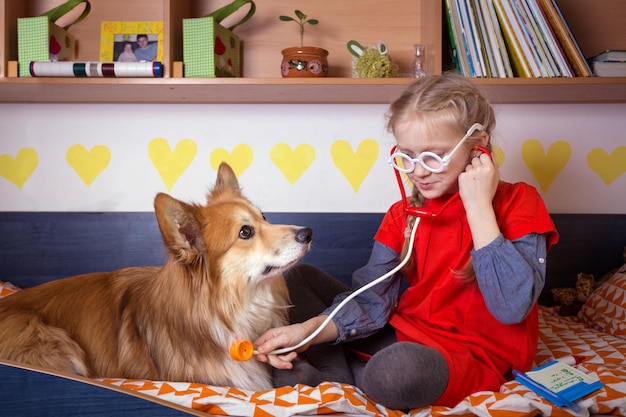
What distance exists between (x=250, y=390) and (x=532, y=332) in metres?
0.68

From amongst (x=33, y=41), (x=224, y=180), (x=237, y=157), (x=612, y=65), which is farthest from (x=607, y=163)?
(x=33, y=41)

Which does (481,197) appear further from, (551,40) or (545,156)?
(545,156)

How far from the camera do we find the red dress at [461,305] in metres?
1.33

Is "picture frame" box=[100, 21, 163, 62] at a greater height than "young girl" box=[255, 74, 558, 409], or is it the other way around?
"picture frame" box=[100, 21, 163, 62]

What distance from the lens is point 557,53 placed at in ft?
6.53

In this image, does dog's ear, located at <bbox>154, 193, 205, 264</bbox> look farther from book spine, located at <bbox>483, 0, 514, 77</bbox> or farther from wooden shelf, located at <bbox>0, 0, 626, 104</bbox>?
book spine, located at <bbox>483, 0, 514, 77</bbox>

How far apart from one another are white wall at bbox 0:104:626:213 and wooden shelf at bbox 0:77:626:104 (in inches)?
2.3

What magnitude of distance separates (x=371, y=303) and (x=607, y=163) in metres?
1.34

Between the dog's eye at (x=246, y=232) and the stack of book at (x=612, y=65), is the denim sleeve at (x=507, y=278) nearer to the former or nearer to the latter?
the dog's eye at (x=246, y=232)

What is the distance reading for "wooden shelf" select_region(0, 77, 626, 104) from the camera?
1.99 metres

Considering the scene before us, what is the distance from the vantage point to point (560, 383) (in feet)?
4.16

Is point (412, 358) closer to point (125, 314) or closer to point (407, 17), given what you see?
point (125, 314)

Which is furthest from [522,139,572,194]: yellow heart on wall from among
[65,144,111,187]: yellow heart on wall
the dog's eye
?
[65,144,111,187]: yellow heart on wall

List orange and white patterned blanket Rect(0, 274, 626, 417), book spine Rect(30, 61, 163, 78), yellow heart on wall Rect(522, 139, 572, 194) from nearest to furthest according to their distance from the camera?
1. orange and white patterned blanket Rect(0, 274, 626, 417)
2. book spine Rect(30, 61, 163, 78)
3. yellow heart on wall Rect(522, 139, 572, 194)
